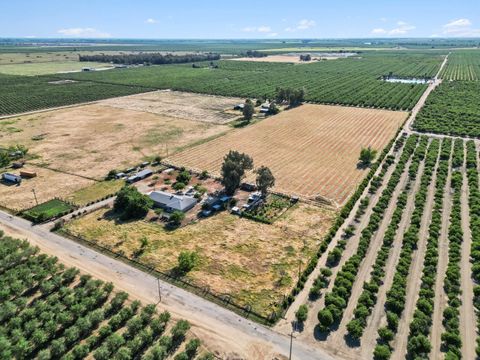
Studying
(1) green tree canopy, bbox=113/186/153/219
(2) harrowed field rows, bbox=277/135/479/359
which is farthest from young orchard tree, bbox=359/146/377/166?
(1) green tree canopy, bbox=113/186/153/219

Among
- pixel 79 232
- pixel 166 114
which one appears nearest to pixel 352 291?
pixel 79 232

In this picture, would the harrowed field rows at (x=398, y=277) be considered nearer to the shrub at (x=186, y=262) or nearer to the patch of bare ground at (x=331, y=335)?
the patch of bare ground at (x=331, y=335)

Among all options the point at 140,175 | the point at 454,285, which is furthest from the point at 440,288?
the point at 140,175

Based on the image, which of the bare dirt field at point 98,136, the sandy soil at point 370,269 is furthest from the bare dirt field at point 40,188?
the sandy soil at point 370,269

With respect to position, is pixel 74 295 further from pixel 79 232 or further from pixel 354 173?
pixel 354 173

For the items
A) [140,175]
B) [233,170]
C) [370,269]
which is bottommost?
[370,269]

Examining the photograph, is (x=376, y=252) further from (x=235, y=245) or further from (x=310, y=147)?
(x=310, y=147)
